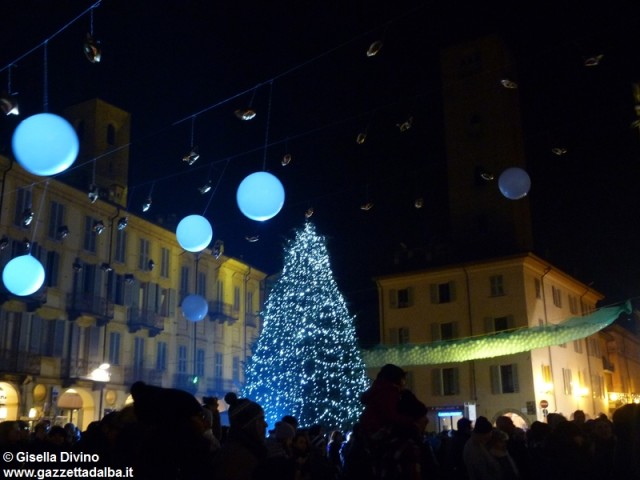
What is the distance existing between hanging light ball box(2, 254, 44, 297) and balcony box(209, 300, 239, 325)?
2836 centimetres

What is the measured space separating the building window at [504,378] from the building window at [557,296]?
6.46 meters

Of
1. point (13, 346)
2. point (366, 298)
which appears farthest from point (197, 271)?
point (13, 346)

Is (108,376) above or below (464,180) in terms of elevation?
below

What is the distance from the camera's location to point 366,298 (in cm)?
4247

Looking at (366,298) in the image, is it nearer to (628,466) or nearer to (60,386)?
(60,386)

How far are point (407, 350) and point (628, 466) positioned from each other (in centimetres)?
1656

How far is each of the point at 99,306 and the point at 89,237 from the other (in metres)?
3.39

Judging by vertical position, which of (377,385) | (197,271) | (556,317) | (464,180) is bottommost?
(377,385)

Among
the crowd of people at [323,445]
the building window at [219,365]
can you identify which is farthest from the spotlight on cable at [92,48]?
the building window at [219,365]

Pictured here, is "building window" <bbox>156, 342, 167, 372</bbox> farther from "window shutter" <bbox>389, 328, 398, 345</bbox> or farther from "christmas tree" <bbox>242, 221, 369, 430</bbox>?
"christmas tree" <bbox>242, 221, 369, 430</bbox>

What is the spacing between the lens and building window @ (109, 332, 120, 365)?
32.8 m

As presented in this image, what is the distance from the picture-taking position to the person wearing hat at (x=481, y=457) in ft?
20.1

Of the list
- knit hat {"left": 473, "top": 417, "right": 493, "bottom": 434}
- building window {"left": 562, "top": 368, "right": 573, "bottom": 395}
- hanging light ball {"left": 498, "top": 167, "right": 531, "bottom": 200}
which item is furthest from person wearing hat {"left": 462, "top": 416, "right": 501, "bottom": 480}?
building window {"left": 562, "top": 368, "right": 573, "bottom": 395}

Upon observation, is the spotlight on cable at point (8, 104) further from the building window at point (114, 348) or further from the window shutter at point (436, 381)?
the window shutter at point (436, 381)
